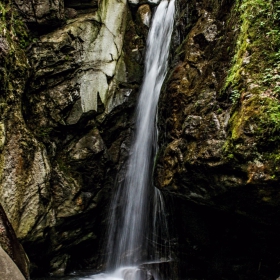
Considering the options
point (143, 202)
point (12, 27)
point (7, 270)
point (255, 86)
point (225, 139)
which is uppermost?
point (12, 27)

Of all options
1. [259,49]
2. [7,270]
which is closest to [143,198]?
[259,49]

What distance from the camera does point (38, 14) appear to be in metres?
7.69

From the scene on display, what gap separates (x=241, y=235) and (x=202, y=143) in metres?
2.52

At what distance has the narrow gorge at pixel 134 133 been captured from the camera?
4.59 m

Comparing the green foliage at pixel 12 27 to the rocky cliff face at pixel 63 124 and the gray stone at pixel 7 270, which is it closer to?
the rocky cliff face at pixel 63 124

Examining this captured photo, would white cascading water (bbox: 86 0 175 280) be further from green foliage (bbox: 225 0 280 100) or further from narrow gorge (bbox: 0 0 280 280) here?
green foliage (bbox: 225 0 280 100)

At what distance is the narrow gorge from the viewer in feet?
15.1

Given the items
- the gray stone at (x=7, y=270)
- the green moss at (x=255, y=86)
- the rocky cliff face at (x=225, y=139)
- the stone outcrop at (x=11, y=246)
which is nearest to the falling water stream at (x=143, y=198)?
the rocky cliff face at (x=225, y=139)

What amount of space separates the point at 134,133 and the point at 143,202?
2.34 m

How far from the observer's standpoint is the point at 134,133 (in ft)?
30.4

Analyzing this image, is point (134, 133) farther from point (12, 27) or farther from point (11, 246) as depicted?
point (11, 246)

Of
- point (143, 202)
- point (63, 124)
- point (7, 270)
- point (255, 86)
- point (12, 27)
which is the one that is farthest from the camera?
point (143, 202)

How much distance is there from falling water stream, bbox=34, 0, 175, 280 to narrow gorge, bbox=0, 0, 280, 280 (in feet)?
0.23

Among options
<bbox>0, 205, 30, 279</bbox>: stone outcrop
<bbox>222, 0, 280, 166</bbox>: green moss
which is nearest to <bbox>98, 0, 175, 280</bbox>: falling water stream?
<bbox>0, 205, 30, 279</bbox>: stone outcrop
